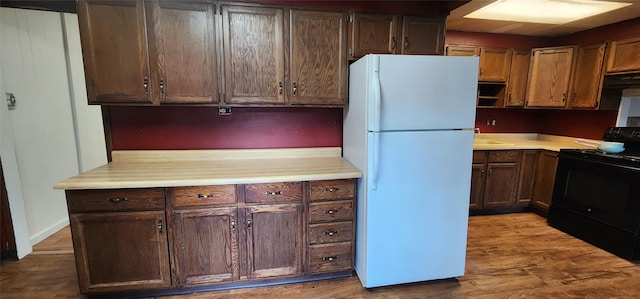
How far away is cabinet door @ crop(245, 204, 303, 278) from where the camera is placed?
75.8 inches

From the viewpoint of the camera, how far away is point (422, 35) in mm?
2268

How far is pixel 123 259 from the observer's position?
183cm

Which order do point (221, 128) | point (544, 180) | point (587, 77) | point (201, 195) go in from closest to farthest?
point (201, 195) → point (221, 128) → point (587, 77) → point (544, 180)

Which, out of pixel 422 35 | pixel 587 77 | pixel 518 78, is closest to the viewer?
pixel 422 35

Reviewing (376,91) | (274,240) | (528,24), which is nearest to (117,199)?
(274,240)

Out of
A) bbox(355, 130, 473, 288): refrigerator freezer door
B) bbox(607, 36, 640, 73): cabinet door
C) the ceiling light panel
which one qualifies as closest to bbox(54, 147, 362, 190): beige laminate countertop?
bbox(355, 130, 473, 288): refrigerator freezer door

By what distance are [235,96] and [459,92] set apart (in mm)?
1582

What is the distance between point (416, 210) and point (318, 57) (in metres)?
1.34

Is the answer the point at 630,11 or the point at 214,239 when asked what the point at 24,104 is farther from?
the point at 630,11

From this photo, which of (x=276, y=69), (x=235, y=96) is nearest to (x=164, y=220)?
(x=235, y=96)

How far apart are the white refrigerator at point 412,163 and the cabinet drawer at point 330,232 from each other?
0.09m

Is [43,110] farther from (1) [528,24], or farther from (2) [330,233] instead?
(1) [528,24]

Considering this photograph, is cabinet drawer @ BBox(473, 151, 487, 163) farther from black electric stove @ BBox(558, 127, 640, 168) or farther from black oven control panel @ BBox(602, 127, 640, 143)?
black oven control panel @ BBox(602, 127, 640, 143)

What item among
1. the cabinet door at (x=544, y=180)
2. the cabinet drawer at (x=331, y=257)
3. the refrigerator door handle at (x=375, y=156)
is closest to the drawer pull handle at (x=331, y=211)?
the cabinet drawer at (x=331, y=257)
